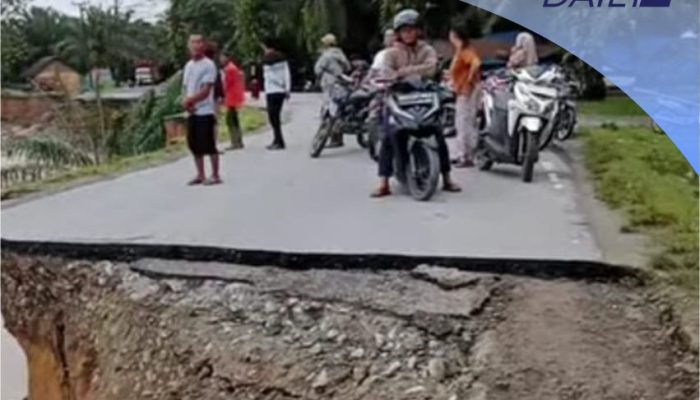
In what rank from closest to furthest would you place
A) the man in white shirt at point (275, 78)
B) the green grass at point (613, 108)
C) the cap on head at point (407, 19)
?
the green grass at point (613, 108) < the cap on head at point (407, 19) < the man in white shirt at point (275, 78)

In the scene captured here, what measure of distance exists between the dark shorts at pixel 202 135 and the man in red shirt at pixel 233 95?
0.03m

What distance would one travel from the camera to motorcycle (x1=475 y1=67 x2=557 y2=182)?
65.3 inches

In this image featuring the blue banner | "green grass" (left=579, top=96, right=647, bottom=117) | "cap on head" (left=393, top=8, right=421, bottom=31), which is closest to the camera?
the blue banner

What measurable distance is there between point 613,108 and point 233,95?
710 millimetres

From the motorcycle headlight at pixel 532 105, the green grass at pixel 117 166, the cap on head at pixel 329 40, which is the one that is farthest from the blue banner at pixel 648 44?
the green grass at pixel 117 166

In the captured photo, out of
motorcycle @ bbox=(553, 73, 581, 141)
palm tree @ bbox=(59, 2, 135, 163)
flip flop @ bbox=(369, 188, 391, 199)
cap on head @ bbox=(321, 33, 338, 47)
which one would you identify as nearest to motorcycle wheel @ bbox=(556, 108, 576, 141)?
motorcycle @ bbox=(553, 73, 581, 141)

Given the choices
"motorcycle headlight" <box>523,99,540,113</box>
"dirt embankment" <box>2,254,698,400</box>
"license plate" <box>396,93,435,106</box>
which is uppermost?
"license plate" <box>396,93,435,106</box>

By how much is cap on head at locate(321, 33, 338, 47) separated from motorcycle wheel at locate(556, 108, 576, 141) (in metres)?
0.44

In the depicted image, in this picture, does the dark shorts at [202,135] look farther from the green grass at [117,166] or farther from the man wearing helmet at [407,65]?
the man wearing helmet at [407,65]

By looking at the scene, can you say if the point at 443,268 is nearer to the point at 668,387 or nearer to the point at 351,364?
the point at 351,364

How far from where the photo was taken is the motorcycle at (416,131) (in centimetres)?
169

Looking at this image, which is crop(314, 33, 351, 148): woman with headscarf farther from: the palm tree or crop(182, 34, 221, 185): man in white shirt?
the palm tree

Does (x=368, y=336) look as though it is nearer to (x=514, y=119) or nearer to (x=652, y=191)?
(x=514, y=119)

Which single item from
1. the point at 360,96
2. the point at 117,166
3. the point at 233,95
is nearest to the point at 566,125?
the point at 360,96
